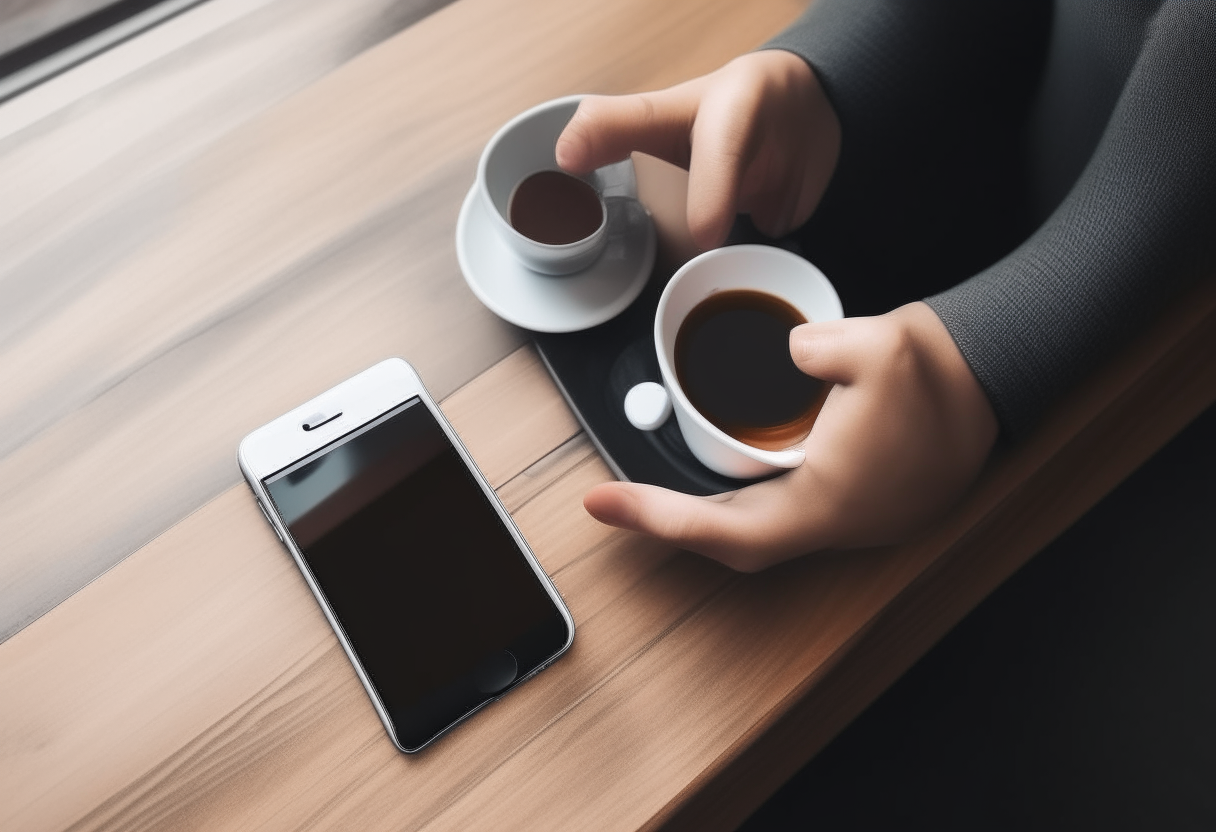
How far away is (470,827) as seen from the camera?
1.52 ft

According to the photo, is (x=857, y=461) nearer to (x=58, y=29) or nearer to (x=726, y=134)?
(x=726, y=134)

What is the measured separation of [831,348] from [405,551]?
284 millimetres

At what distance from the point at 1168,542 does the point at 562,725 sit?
783 mm

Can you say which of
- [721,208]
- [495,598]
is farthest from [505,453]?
[721,208]

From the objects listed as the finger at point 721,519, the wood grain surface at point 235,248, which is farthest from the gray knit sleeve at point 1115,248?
the wood grain surface at point 235,248

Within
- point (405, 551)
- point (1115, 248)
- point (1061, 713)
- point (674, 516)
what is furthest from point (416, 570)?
point (1061, 713)

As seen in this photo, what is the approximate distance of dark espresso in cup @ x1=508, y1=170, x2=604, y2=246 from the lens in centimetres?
55

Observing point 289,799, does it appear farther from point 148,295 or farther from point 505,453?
point 148,295

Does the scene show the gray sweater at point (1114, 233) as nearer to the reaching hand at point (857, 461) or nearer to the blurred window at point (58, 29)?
the reaching hand at point (857, 461)

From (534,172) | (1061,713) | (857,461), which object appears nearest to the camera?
(857,461)

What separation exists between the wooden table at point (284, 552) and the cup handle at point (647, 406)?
41 millimetres

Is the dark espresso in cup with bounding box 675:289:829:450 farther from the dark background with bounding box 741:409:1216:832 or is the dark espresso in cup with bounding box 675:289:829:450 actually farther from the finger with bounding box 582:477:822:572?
the dark background with bounding box 741:409:1216:832

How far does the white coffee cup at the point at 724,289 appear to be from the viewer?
450 mm

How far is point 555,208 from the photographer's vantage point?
55cm
